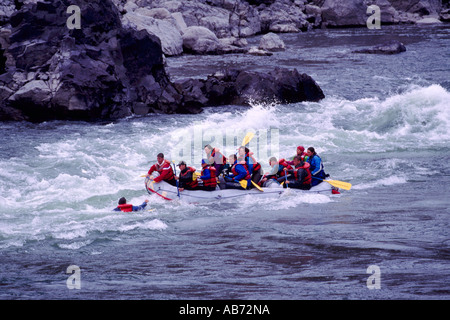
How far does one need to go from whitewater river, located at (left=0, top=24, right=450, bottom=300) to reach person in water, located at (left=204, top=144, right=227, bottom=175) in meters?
1.25

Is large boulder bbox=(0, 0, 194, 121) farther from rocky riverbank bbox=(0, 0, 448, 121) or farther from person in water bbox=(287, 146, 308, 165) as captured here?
person in water bbox=(287, 146, 308, 165)

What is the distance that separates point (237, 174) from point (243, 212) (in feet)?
4.91

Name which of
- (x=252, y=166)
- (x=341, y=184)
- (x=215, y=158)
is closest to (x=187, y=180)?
(x=215, y=158)

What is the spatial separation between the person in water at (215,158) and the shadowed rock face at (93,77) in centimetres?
887

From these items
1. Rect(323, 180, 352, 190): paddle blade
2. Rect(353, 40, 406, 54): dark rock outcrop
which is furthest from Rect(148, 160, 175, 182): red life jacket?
Rect(353, 40, 406, 54): dark rock outcrop

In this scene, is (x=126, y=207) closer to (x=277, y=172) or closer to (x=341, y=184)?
(x=277, y=172)

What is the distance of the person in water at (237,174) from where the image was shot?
1467 centimetres

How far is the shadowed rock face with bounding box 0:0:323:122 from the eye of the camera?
22.0 meters

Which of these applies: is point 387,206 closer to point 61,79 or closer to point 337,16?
point 61,79

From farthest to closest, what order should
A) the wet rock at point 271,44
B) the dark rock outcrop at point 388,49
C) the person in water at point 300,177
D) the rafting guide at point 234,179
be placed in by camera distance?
the wet rock at point 271,44 → the dark rock outcrop at point 388,49 → the person in water at point 300,177 → the rafting guide at point 234,179

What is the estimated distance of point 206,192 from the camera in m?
14.5

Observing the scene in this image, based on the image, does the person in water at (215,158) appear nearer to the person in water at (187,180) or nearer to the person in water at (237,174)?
the person in water at (237,174)

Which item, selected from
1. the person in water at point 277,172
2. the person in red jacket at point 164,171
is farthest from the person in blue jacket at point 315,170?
the person in red jacket at point 164,171
